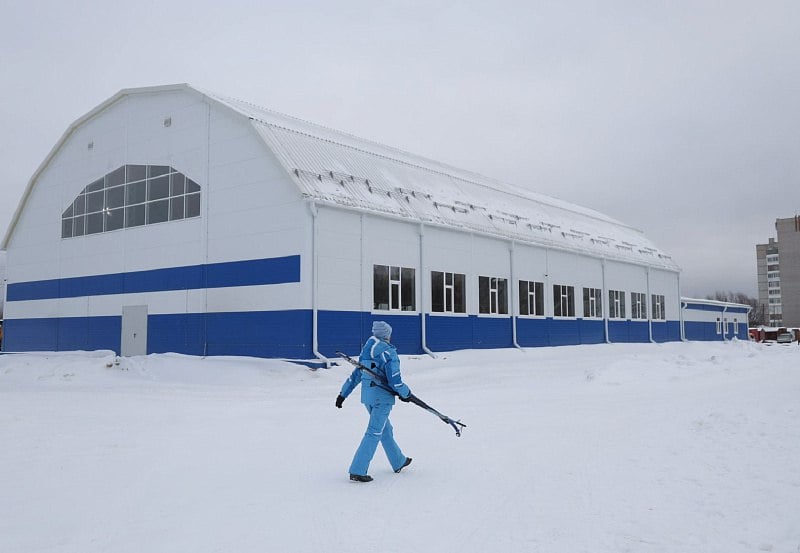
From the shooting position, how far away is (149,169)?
25344 mm

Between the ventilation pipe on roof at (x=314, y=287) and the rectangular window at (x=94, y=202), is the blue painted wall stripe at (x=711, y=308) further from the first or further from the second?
the rectangular window at (x=94, y=202)

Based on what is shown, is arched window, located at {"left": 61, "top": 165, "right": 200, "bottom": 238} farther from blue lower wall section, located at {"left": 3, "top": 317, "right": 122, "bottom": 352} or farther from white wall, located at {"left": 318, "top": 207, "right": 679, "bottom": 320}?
white wall, located at {"left": 318, "top": 207, "right": 679, "bottom": 320}

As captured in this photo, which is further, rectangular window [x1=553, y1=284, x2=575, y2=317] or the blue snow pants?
rectangular window [x1=553, y1=284, x2=575, y2=317]

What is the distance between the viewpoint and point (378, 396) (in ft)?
25.4

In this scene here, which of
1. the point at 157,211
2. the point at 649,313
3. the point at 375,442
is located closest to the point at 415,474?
the point at 375,442

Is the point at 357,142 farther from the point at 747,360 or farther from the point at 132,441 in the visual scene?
the point at 132,441

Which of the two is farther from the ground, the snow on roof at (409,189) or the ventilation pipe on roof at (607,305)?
the snow on roof at (409,189)

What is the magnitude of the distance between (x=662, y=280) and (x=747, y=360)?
19842 millimetres

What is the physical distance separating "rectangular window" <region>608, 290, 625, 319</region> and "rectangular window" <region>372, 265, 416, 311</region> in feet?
54.7

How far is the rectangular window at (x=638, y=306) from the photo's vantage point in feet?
129

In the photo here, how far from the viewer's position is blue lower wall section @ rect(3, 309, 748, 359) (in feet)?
67.9

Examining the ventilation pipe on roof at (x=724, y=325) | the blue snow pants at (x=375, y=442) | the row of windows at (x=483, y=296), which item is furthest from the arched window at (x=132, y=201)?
the ventilation pipe on roof at (x=724, y=325)

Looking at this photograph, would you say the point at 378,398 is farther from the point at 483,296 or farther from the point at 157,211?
the point at 483,296

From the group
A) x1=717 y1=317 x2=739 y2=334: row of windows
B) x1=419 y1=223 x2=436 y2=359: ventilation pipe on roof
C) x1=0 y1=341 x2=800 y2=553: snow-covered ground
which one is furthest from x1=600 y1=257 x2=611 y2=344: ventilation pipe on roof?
x1=0 y1=341 x2=800 y2=553: snow-covered ground
